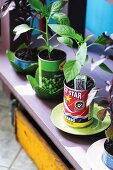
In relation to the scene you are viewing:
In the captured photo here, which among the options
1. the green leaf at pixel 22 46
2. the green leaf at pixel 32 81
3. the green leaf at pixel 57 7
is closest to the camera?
the green leaf at pixel 57 7

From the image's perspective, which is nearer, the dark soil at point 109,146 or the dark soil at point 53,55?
the dark soil at point 109,146

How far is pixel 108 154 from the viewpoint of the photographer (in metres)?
1.09

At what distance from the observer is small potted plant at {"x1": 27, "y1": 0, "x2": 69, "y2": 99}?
4.46 feet

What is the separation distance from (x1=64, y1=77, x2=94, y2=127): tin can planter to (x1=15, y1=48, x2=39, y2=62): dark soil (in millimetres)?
396

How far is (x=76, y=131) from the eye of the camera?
4.15 ft

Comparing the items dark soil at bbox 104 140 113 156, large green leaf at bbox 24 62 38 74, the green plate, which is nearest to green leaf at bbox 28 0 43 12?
large green leaf at bbox 24 62 38 74

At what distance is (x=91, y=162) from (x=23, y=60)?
0.62 meters

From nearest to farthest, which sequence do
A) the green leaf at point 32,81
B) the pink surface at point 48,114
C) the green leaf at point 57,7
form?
the pink surface at point 48,114, the green leaf at point 57,7, the green leaf at point 32,81

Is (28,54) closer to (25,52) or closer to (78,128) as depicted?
(25,52)

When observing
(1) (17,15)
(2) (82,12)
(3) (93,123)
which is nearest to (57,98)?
(3) (93,123)

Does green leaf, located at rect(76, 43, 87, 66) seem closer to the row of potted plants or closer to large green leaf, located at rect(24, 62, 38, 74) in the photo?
the row of potted plants

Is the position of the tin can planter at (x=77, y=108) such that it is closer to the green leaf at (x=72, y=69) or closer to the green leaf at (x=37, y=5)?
the green leaf at (x=72, y=69)

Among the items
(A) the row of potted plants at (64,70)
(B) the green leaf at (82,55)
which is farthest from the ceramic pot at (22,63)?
(B) the green leaf at (82,55)

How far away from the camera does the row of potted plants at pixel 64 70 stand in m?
1.12
